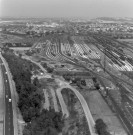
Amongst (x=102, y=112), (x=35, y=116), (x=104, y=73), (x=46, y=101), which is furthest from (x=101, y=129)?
(x=104, y=73)

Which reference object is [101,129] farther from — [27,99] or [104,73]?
[104,73]

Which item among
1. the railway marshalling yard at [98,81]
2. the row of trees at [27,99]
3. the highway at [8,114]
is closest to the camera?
the highway at [8,114]

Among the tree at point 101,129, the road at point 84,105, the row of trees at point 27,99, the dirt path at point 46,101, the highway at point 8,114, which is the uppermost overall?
the row of trees at point 27,99

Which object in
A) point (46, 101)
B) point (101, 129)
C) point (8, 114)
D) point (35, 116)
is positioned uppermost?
point (101, 129)

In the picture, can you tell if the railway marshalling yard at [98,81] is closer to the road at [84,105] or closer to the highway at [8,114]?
the road at [84,105]

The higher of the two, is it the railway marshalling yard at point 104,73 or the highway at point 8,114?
the highway at point 8,114

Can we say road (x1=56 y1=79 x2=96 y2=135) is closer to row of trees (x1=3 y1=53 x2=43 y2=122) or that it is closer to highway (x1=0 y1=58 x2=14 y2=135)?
row of trees (x1=3 y1=53 x2=43 y2=122)

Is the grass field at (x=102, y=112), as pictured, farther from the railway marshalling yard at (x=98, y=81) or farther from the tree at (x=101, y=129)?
the tree at (x=101, y=129)

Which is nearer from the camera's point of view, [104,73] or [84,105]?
[84,105]

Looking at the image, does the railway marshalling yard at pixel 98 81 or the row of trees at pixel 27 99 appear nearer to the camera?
the row of trees at pixel 27 99

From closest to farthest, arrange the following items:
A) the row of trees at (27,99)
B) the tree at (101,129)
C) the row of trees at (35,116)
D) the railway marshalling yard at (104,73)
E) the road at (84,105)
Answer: the row of trees at (35,116)
the tree at (101,129)
the road at (84,105)
the row of trees at (27,99)
the railway marshalling yard at (104,73)

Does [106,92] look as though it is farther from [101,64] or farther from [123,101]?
[101,64]

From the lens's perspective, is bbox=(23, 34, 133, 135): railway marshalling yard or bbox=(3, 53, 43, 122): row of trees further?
bbox=(23, 34, 133, 135): railway marshalling yard
